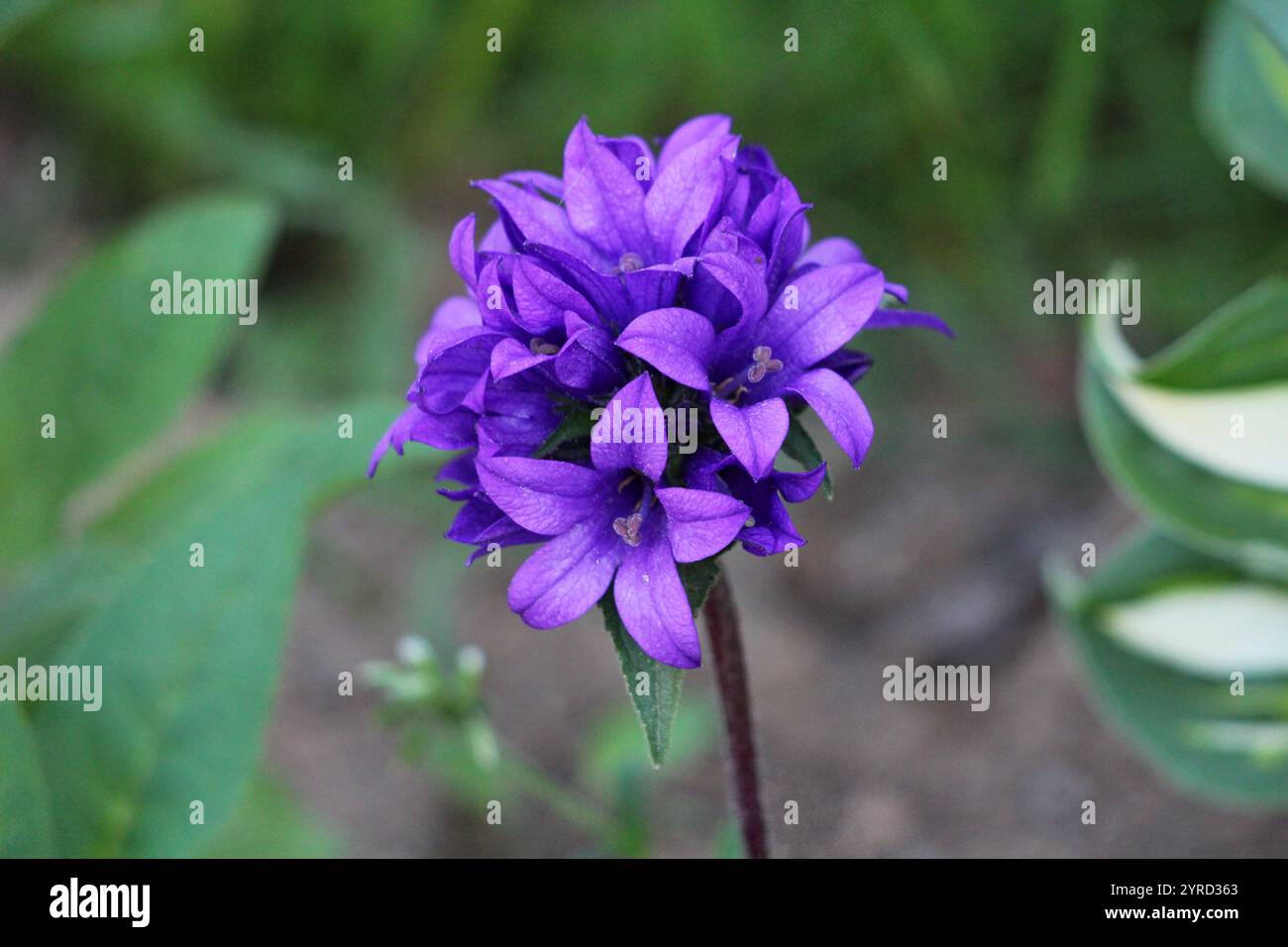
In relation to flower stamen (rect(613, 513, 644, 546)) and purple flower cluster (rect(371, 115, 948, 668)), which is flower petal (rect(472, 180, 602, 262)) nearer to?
purple flower cluster (rect(371, 115, 948, 668))

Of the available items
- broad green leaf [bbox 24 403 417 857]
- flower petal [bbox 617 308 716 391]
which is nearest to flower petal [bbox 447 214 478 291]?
flower petal [bbox 617 308 716 391]

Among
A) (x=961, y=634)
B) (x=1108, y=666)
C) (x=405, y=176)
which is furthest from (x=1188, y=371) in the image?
(x=405, y=176)

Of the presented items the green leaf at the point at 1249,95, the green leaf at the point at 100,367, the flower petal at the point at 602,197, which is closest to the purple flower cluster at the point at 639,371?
the flower petal at the point at 602,197

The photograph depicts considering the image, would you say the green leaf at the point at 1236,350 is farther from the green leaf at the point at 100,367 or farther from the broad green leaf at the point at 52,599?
the broad green leaf at the point at 52,599

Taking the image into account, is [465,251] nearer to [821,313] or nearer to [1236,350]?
[821,313]

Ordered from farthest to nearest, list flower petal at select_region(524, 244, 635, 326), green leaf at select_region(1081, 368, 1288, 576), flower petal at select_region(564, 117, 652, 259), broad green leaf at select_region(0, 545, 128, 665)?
green leaf at select_region(1081, 368, 1288, 576) < broad green leaf at select_region(0, 545, 128, 665) < flower petal at select_region(564, 117, 652, 259) < flower petal at select_region(524, 244, 635, 326)
